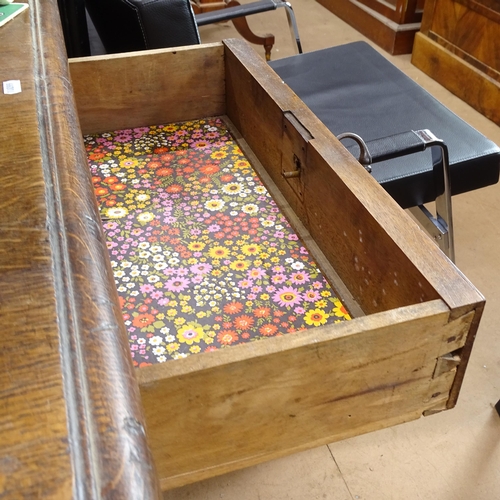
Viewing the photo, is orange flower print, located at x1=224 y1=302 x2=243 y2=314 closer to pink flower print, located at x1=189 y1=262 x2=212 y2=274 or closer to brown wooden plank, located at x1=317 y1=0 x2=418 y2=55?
pink flower print, located at x1=189 y1=262 x2=212 y2=274

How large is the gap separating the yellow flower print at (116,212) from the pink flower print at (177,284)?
0.69 ft

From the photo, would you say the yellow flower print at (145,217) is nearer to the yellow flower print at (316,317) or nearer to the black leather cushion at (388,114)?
the yellow flower print at (316,317)

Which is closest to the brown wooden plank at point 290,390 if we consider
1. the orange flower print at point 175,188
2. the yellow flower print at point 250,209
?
the yellow flower print at point 250,209

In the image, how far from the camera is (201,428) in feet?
2.03

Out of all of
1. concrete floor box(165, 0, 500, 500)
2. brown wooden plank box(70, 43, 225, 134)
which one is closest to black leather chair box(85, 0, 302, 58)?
brown wooden plank box(70, 43, 225, 134)

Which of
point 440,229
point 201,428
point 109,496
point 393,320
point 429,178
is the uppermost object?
point 109,496

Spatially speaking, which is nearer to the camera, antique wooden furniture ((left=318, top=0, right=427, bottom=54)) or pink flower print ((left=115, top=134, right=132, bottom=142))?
pink flower print ((left=115, top=134, right=132, bottom=142))

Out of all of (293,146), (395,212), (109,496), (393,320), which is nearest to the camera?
(109,496)

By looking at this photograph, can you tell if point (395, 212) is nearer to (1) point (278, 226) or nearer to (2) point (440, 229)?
(1) point (278, 226)

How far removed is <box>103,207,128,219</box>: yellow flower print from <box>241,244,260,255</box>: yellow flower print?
0.24 metres

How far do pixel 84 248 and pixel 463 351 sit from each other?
46 centimetres

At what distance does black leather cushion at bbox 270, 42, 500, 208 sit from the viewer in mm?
1325

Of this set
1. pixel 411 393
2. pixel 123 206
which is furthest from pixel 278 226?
pixel 411 393

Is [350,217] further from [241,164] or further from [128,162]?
[128,162]
